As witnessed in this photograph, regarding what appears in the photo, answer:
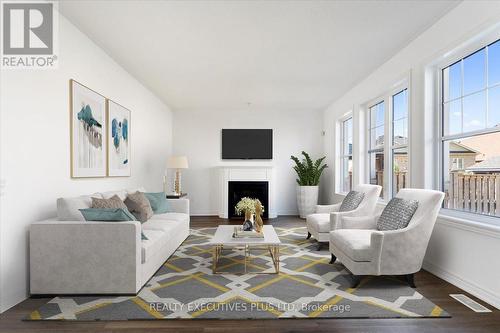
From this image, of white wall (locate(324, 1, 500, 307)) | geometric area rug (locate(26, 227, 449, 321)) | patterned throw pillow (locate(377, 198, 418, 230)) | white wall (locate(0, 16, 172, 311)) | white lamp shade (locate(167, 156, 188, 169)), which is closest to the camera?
geometric area rug (locate(26, 227, 449, 321))

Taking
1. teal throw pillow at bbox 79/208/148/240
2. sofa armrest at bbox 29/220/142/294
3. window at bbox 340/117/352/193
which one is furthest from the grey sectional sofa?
window at bbox 340/117/352/193

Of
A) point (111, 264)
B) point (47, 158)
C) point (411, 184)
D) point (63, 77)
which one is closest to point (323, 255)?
point (411, 184)

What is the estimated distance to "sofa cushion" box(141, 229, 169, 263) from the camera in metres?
3.03

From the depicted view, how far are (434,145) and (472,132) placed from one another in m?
0.58

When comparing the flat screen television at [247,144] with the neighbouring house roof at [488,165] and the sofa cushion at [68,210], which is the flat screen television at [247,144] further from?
the neighbouring house roof at [488,165]

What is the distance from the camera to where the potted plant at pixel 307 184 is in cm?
745

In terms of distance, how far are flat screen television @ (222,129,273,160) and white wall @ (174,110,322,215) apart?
13 cm

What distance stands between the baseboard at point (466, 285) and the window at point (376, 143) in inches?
68.7

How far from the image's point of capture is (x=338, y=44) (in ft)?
13.2

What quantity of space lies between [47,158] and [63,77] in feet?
2.95

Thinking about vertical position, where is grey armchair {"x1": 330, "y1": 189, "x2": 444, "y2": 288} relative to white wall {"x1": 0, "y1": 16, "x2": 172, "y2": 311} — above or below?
below

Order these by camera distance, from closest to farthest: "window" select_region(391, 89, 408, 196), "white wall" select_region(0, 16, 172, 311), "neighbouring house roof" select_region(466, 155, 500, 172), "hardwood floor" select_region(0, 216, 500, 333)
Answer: "hardwood floor" select_region(0, 216, 500, 333) < "white wall" select_region(0, 16, 172, 311) < "neighbouring house roof" select_region(466, 155, 500, 172) < "window" select_region(391, 89, 408, 196)

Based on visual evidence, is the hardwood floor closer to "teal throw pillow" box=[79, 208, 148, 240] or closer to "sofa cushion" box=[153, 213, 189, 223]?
"teal throw pillow" box=[79, 208, 148, 240]

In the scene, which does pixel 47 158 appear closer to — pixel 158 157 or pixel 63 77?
pixel 63 77
